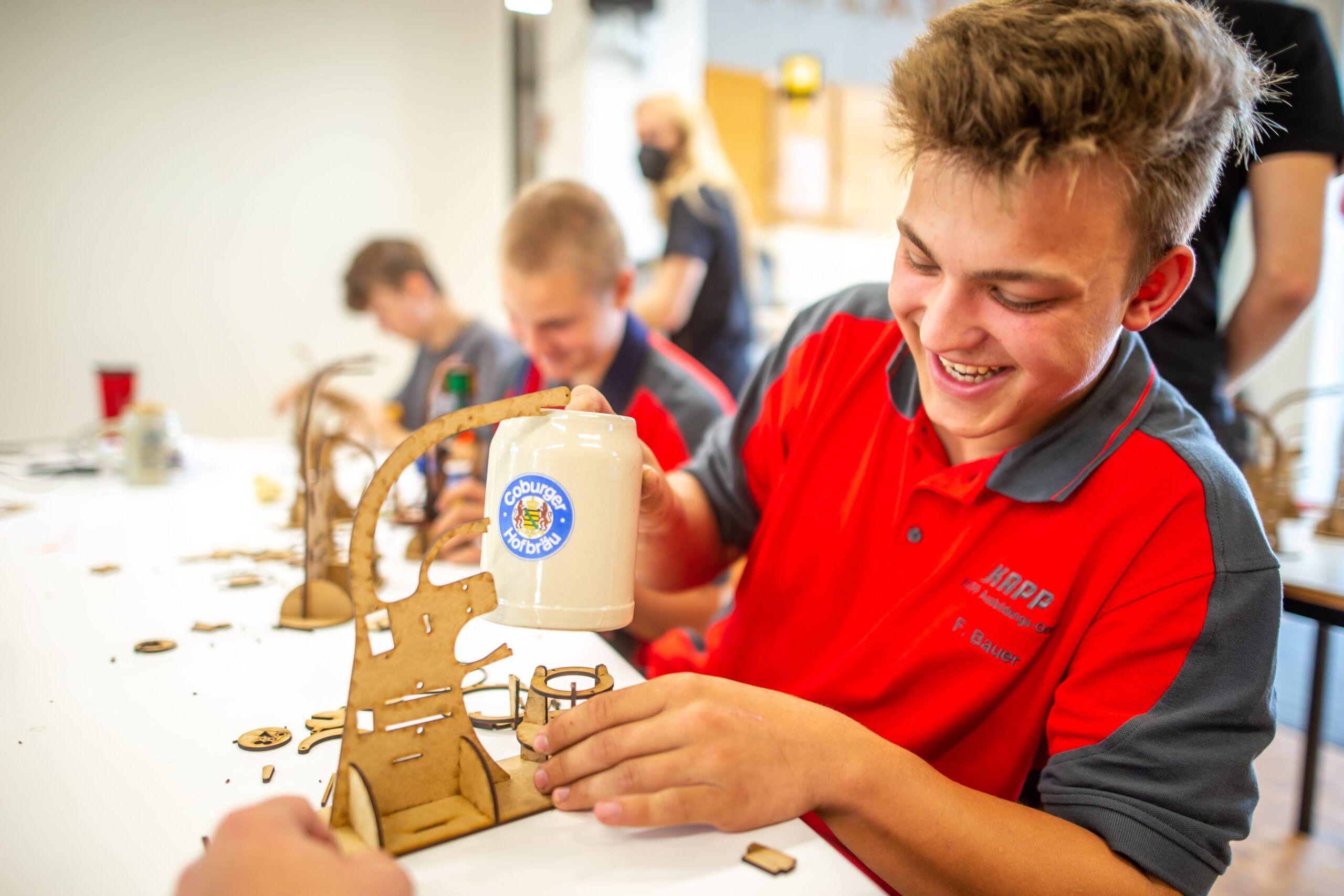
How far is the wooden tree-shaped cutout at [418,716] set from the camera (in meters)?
0.66

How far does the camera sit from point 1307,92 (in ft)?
5.04

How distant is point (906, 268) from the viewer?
2.94ft

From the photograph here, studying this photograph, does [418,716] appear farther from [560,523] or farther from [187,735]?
[187,735]

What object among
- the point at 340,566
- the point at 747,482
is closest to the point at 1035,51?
the point at 747,482

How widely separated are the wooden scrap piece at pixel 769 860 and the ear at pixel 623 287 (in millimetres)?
1407

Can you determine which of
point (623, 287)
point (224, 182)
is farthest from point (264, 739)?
point (224, 182)

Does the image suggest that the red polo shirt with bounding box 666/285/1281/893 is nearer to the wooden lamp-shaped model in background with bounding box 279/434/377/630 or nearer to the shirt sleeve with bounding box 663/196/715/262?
the wooden lamp-shaped model in background with bounding box 279/434/377/630

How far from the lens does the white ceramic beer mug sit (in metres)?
0.74

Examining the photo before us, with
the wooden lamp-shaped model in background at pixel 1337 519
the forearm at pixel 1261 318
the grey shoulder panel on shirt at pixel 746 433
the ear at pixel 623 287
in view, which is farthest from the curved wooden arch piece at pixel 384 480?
the wooden lamp-shaped model in background at pixel 1337 519

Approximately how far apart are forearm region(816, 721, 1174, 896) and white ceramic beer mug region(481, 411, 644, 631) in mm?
248

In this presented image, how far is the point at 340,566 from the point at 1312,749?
90.6 inches

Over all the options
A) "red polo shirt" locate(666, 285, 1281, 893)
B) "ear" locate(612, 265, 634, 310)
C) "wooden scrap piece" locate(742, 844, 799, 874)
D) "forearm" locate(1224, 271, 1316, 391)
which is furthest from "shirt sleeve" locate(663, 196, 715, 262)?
"wooden scrap piece" locate(742, 844, 799, 874)

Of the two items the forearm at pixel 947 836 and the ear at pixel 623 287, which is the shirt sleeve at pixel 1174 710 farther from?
the ear at pixel 623 287

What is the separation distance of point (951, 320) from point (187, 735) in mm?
841
